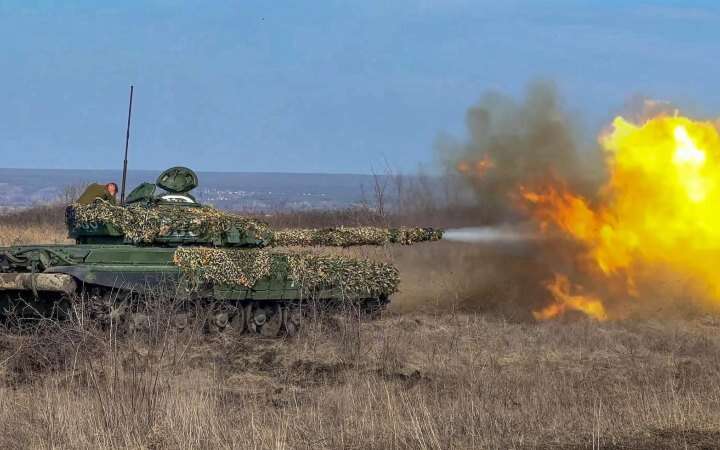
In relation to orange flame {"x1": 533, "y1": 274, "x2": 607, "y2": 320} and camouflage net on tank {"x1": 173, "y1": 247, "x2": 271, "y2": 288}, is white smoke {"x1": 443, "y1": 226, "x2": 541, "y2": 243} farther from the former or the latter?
camouflage net on tank {"x1": 173, "y1": 247, "x2": 271, "y2": 288}

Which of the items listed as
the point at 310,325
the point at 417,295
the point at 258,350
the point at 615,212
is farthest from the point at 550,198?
the point at 258,350

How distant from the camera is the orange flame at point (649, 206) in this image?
20.1 meters

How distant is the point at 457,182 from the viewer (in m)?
21.6

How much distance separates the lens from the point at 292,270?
56.5 ft

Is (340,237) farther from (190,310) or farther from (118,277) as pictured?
(118,277)

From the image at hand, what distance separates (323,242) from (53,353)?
6953 millimetres

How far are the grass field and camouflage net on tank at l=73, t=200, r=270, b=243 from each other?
6.24ft

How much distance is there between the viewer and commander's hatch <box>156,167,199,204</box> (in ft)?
60.5

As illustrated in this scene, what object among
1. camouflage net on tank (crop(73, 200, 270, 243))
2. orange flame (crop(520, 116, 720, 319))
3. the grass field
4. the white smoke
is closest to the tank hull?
camouflage net on tank (crop(73, 200, 270, 243))

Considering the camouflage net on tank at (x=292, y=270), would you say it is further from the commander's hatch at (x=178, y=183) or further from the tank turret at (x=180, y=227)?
the commander's hatch at (x=178, y=183)

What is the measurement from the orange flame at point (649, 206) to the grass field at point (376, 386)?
1235 millimetres

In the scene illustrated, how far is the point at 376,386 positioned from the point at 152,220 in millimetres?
6196

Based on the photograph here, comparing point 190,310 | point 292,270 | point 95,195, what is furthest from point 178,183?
point 190,310

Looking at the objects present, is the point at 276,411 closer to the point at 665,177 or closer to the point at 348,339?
the point at 348,339
